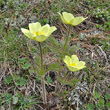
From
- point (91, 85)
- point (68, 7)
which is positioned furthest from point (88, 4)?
point (91, 85)

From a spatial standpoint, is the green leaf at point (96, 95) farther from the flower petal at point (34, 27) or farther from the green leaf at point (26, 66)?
the flower petal at point (34, 27)

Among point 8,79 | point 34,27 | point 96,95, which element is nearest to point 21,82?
point 8,79

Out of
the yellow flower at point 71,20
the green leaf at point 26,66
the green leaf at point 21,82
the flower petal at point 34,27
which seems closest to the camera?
the yellow flower at point 71,20

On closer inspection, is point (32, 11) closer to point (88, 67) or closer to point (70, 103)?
point (88, 67)

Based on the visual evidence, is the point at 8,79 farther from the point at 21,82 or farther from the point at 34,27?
the point at 34,27

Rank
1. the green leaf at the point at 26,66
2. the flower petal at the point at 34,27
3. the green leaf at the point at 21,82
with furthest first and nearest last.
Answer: the green leaf at the point at 26,66 < the green leaf at the point at 21,82 < the flower petal at the point at 34,27

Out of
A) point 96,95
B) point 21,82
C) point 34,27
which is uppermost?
point 34,27

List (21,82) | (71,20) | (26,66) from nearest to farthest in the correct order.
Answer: (71,20), (21,82), (26,66)

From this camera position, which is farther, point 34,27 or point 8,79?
point 8,79

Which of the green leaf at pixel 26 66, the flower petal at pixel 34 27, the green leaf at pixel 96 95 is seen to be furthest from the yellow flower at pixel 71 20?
the green leaf at pixel 96 95

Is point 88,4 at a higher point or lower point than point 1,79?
higher

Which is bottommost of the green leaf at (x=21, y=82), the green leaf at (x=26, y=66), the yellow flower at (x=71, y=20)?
the green leaf at (x=21, y=82)
